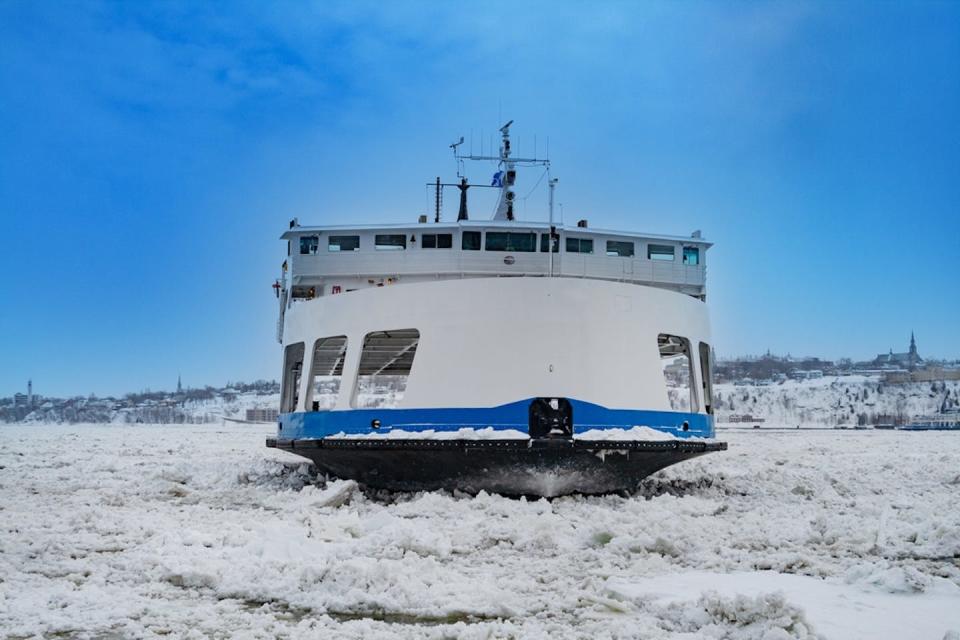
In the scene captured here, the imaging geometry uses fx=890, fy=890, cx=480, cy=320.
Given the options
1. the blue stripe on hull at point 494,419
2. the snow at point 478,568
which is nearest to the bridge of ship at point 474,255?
the blue stripe on hull at point 494,419

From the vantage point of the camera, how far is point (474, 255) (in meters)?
13.0

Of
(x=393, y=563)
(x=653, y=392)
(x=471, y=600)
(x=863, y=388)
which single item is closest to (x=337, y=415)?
(x=653, y=392)

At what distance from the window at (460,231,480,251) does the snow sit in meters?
4.12

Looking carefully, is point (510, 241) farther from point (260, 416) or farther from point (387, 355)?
point (260, 416)

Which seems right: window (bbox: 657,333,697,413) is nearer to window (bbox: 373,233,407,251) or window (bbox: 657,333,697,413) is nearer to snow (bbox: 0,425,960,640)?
snow (bbox: 0,425,960,640)

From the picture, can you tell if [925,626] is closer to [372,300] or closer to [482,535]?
[482,535]

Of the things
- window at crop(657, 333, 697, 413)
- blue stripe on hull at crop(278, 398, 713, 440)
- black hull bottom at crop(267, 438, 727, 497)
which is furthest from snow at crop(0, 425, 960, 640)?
window at crop(657, 333, 697, 413)

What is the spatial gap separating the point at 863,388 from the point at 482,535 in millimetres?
140281

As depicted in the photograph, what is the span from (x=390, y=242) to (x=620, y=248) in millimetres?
3510

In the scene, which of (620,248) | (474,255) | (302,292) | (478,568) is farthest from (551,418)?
(302,292)

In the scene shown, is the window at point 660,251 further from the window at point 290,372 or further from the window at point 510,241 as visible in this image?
the window at point 290,372

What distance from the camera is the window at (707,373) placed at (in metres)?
12.7

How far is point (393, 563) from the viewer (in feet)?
19.2

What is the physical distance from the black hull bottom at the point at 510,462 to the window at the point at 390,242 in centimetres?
372
